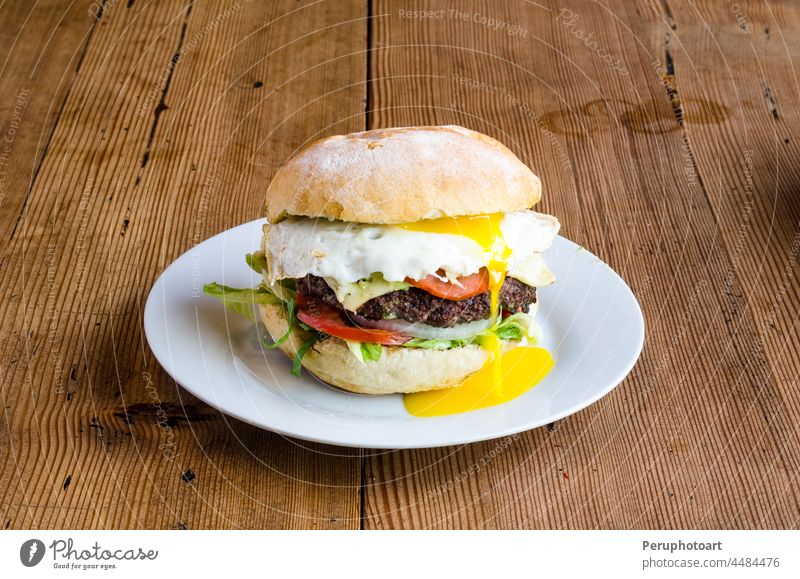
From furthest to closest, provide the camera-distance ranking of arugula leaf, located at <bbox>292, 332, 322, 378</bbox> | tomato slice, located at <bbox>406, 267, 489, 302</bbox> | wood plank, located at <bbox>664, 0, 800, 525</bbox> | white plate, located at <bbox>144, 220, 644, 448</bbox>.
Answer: wood plank, located at <bbox>664, 0, 800, 525</bbox> < arugula leaf, located at <bbox>292, 332, 322, 378</bbox> < tomato slice, located at <bbox>406, 267, 489, 302</bbox> < white plate, located at <bbox>144, 220, 644, 448</bbox>

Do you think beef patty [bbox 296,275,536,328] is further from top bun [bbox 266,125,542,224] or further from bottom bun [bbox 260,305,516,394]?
top bun [bbox 266,125,542,224]

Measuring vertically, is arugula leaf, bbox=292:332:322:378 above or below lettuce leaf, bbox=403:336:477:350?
below

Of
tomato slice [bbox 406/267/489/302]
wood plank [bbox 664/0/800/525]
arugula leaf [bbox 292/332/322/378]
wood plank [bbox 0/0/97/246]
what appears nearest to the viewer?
tomato slice [bbox 406/267/489/302]

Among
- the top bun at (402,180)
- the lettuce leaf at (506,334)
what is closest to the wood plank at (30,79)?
the top bun at (402,180)

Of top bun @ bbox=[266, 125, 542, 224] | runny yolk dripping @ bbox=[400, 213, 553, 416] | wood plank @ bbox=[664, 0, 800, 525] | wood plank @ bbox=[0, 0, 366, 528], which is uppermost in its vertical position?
top bun @ bbox=[266, 125, 542, 224]

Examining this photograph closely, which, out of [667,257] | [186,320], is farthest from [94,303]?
[667,257]

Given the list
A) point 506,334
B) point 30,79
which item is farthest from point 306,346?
point 30,79

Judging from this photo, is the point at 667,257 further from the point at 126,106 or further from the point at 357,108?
the point at 126,106

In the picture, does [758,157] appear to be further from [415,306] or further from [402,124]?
[415,306]

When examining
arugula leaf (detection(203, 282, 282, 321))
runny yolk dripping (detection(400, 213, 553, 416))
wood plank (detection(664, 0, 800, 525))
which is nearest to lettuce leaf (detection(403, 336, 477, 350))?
runny yolk dripping (detection(400, 213, 553, 416))
